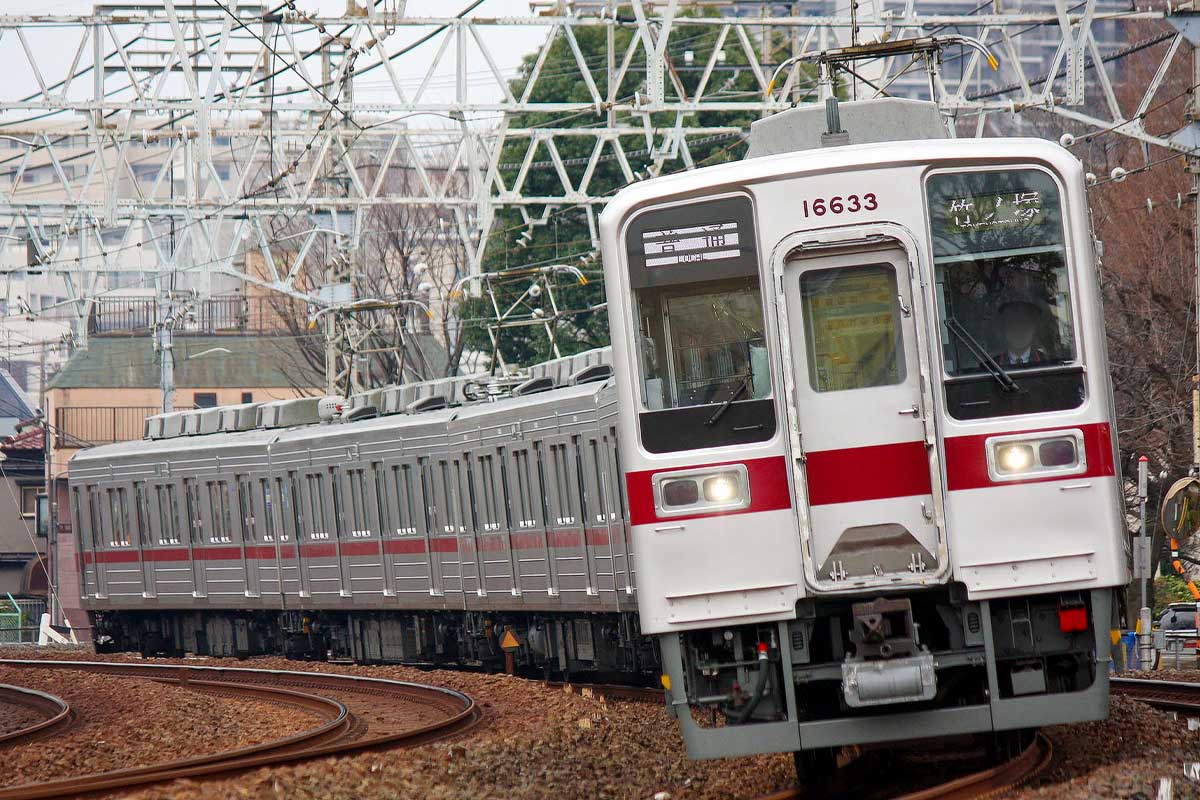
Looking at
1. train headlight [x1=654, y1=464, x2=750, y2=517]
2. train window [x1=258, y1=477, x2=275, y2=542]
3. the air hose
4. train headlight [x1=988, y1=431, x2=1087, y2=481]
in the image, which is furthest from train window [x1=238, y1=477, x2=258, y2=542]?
train headlight [x1=988, y1=431, x2=1087, y2=481]

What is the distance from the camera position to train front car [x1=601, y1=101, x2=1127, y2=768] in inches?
309

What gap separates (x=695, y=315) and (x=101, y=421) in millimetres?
47323

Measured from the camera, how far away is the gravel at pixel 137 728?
1274 cm

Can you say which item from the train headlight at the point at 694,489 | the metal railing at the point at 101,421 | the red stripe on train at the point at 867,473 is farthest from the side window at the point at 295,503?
the metal railing at the point at 101,421

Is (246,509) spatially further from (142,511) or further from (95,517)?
(95,517)

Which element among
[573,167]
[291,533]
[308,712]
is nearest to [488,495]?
[308,712]

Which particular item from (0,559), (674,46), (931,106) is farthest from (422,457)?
(0,559)

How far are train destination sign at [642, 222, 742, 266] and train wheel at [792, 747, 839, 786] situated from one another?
89.2 inches

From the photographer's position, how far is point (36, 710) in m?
17.2

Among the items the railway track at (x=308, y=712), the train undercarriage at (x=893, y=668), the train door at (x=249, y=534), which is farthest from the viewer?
the train door at (x=249, y=534)

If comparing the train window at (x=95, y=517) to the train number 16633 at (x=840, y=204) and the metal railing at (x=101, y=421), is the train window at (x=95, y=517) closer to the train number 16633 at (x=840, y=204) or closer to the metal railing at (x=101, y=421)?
the train number 16633 at (x=840, y=204)

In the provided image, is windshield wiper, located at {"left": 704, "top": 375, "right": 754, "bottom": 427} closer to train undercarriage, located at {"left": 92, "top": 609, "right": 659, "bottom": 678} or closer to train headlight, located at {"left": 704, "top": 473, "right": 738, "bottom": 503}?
train headlight, located at {"left": 704, "top": 473, "right": 738, "bottom": 503}

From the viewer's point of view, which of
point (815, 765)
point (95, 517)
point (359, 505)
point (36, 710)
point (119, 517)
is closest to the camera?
point (815, 765)

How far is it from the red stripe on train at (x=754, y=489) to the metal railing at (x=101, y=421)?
46.3 metres
